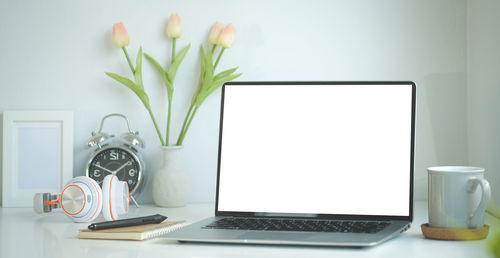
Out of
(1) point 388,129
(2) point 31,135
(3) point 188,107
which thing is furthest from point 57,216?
(1) point 388,129

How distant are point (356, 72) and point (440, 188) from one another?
0.64 metres

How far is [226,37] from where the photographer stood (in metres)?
1.60

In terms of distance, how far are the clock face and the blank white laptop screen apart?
15.5 inches

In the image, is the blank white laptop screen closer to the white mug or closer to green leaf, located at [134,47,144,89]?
the white mug

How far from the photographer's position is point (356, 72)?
1.64 meters

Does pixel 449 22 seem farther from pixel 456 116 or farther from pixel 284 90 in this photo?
pixel 284 90

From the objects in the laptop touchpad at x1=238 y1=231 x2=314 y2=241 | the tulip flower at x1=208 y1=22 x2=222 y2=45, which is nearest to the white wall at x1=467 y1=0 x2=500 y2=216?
the laptop touchpad at x1=238 y1=231 x2=314 y2=241

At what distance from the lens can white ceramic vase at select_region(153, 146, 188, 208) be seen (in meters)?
1.56

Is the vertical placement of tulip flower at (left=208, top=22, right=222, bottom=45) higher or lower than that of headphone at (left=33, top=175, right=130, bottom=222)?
higher

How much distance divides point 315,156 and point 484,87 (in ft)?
1.70

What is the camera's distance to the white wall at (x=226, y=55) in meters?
1.62

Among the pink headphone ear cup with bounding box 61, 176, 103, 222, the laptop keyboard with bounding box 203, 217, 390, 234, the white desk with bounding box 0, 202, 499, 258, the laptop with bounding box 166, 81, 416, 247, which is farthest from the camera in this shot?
the pink headphone ear cup with bounding box 61, 176, 103, 222

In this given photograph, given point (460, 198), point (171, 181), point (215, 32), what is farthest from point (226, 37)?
point (460, 198)

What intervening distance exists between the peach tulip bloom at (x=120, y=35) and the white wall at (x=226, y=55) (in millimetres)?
63
